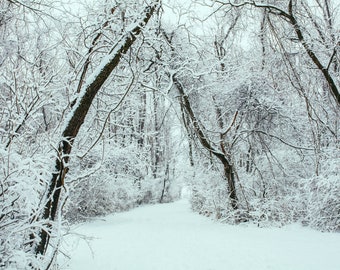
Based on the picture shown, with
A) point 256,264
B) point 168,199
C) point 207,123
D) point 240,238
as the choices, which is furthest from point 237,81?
point 168,199

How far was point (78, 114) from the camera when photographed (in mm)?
3064

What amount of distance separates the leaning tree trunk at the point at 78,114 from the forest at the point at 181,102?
1 centimetres

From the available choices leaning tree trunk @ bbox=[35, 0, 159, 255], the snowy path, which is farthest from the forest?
the snowy path

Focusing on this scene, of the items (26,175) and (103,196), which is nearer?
(26,175)

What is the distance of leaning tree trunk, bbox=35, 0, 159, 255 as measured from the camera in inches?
113

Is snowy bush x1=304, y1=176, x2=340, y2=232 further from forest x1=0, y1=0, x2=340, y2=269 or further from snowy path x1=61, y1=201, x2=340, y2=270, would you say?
snowy path x1=61, y1=201, x2=340, y2=270

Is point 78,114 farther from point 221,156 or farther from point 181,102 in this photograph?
point 221,156

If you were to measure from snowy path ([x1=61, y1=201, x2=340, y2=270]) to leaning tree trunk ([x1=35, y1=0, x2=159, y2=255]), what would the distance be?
1.34 ft

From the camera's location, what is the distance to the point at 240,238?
573 centimetres

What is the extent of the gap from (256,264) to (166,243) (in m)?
2.13

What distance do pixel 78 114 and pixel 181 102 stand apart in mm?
3486

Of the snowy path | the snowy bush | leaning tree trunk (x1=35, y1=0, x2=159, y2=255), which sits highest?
leaning tree trunk (x1=35, y1=0, x2=159, y2=255)

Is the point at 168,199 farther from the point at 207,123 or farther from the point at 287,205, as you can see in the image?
the point at 287,205

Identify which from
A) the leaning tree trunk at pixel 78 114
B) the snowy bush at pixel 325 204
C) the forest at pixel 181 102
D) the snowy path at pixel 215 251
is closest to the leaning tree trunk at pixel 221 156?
the forest at pixel 181 102
